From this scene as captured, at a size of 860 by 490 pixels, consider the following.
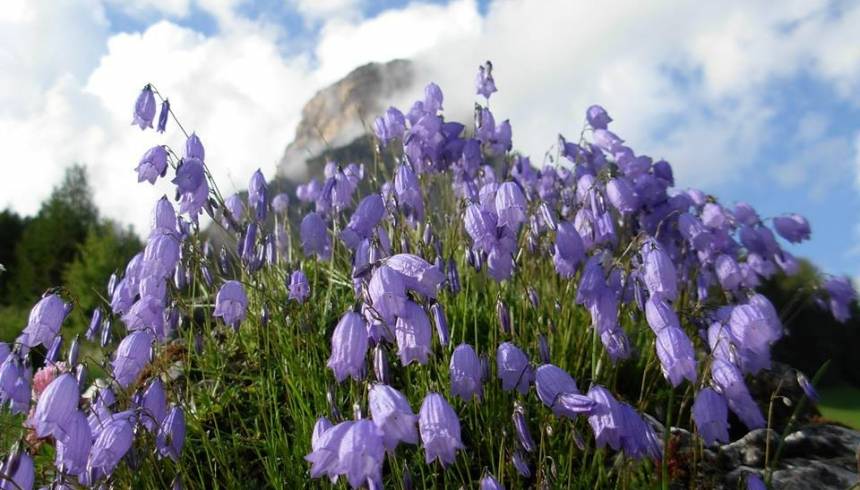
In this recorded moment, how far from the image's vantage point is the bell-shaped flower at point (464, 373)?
2.63 meters

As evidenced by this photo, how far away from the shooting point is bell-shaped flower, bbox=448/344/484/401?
2.63 m

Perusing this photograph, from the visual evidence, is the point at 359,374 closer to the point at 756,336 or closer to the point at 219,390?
the point at 756,336

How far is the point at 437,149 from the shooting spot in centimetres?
478

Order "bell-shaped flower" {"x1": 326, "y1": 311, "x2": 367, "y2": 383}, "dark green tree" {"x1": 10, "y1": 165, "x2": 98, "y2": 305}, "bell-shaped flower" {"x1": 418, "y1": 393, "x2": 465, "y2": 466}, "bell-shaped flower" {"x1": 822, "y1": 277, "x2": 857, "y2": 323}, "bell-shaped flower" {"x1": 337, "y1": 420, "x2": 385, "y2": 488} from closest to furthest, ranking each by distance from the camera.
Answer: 1. "bell-shaped flower" {"x1": 337, "y1": 420, "x2": 385, "y2": 488}
2. "bell-shaped flower" {"x1": 418, "y1": 393, "x2": 465, "y2": 466}
3. "bell-shaped flower" {"x1": 326, "y1": 311, "x2": 367, "y2": 383}
4. "bell-shaped flower" {"x1": 822, "y1": 277, "x2": 857, "y2": 323}
5. "dark green tree" {"x1": 10, "y1": 165, "x2": 98, "y2": 305}

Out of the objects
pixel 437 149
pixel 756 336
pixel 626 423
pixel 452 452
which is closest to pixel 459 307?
pixel 437 149

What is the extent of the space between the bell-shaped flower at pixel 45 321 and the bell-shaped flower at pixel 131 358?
1.09 ft

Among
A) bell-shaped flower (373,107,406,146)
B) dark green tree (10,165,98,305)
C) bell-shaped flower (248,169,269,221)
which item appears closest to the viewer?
bell-shaped flower (248,169,269,221)

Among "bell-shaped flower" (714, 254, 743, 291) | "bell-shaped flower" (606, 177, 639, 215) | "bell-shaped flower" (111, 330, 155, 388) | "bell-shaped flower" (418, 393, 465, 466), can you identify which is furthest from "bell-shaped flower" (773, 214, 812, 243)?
"bell-shaped flower" (111, 330, 155, 388)

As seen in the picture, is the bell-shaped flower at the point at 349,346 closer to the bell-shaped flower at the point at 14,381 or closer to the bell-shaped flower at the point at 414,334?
the bell-shaped flower at the point at 414,334

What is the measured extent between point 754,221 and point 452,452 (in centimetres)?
455

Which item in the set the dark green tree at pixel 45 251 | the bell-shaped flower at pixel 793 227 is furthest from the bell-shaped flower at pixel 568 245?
the dark green tree at pixel 45 251

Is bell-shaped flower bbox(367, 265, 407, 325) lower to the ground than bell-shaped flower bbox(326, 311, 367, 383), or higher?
higher

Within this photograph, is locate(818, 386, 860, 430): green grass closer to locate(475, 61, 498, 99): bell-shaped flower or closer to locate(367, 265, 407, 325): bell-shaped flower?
locate(475, 61, 498, 99): bell-shaped flower

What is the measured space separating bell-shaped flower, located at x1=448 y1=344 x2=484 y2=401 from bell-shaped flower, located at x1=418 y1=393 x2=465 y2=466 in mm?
390
